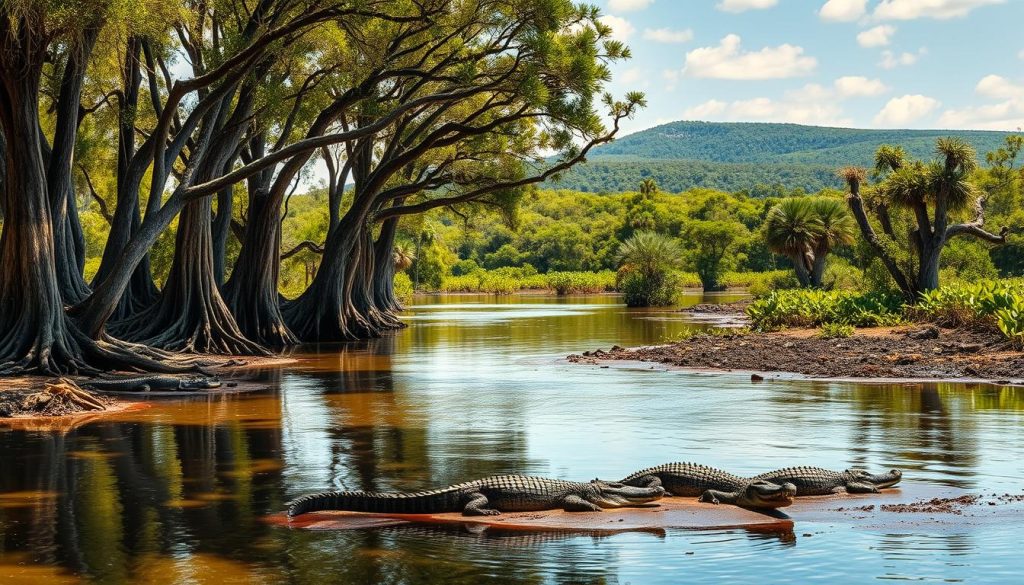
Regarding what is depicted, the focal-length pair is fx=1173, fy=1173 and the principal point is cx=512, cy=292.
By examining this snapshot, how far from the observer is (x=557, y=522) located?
873 centimetres

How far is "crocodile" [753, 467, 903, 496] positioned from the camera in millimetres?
9398

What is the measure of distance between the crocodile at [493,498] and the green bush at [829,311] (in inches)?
850

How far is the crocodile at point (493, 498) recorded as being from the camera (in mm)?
8992

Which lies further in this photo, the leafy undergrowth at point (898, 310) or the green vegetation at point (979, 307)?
the leafy undergrowth at point (898, 310)

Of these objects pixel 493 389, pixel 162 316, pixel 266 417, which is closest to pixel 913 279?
pixel 493 389

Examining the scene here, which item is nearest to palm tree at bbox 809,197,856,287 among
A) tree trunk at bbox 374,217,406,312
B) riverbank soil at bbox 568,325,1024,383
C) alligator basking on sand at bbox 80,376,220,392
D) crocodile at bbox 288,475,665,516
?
riverbank soil at bbox 568,325,1024,383

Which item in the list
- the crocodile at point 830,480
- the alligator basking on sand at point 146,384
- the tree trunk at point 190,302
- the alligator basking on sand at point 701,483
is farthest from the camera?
the tree trunk at point 190,302

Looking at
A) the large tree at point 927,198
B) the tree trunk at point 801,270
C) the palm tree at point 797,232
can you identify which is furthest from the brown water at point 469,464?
the tree trunk at point 801,270

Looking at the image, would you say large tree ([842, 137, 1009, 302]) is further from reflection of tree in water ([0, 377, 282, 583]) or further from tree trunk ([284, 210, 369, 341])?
reflection of tree in water ([0, 377, 282, 583])

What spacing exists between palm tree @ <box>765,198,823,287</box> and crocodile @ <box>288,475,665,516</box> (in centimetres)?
3545

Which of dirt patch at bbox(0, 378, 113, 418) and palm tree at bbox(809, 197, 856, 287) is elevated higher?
palm tree at bbox(809, 197, 856, 287)

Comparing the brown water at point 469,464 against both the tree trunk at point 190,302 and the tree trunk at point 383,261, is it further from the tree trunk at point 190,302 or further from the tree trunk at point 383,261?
the tree trunk at point 383,261

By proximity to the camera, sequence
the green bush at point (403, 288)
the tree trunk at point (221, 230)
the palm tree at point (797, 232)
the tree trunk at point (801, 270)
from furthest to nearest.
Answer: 1. the green bush at point (403, 288)
2. the tree trunk at point (801, 270)
3. the palm tree at point (797, 232)
4. the tree trunk at point (221, 230)

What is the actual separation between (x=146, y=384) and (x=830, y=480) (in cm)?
1248
